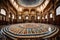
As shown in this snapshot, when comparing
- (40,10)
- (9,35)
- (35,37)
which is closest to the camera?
(35,37)

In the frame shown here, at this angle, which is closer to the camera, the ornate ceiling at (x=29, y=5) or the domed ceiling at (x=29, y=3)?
the ornate ceiling at (x=29, y=5)

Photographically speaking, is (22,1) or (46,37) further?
(22,1)

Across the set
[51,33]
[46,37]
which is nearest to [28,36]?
[46,37]

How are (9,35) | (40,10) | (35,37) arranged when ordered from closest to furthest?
1. (35,37)
2. (9,35)
3. (40,10)

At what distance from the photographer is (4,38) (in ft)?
21.8

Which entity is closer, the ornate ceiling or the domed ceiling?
the ornate ceiling

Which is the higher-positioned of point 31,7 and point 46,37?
point 31,7

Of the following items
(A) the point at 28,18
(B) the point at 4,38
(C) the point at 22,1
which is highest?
(C) the point at 22,1

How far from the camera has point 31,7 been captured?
64.1 ft

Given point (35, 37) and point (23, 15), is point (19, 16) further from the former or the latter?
point (35, 37)

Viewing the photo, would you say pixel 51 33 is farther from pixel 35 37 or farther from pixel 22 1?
pixel 22 1

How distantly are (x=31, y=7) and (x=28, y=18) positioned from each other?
2.42m

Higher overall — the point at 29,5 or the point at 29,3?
the point at 29,3

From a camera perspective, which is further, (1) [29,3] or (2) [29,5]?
(1) [29,3]
